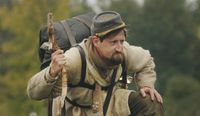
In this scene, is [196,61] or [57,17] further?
[196,61]

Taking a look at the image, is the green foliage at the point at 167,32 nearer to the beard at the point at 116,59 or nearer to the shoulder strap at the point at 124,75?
the shoulder strap at the point at 124,75

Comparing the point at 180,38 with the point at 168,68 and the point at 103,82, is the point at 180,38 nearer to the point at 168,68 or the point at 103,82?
the point at 168,68

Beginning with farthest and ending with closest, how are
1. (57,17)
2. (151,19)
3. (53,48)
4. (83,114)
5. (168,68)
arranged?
(151,19) → (168,68) → (57,17) → (83,114) → (53,48)

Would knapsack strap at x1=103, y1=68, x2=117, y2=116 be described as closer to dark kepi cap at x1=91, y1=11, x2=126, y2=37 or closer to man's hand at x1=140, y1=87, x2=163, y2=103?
man's hand at x1=140, y1=87, x2=163, y2=103

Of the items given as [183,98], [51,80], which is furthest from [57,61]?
[183,98]

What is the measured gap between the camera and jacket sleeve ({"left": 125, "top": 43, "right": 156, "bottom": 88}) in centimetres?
779

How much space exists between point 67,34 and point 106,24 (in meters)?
1.17

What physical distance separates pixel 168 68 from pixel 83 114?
2020 inches

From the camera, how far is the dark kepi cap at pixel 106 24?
24.3 ft

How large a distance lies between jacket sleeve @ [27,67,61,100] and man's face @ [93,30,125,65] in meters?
0.48

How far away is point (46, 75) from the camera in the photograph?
7293 millimetres

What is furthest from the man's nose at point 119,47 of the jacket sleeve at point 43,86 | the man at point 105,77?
the jacket sleeve at point 43,86


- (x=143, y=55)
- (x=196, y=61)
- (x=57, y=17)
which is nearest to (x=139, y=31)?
(x=196, y=61)

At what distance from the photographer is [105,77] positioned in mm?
7734
